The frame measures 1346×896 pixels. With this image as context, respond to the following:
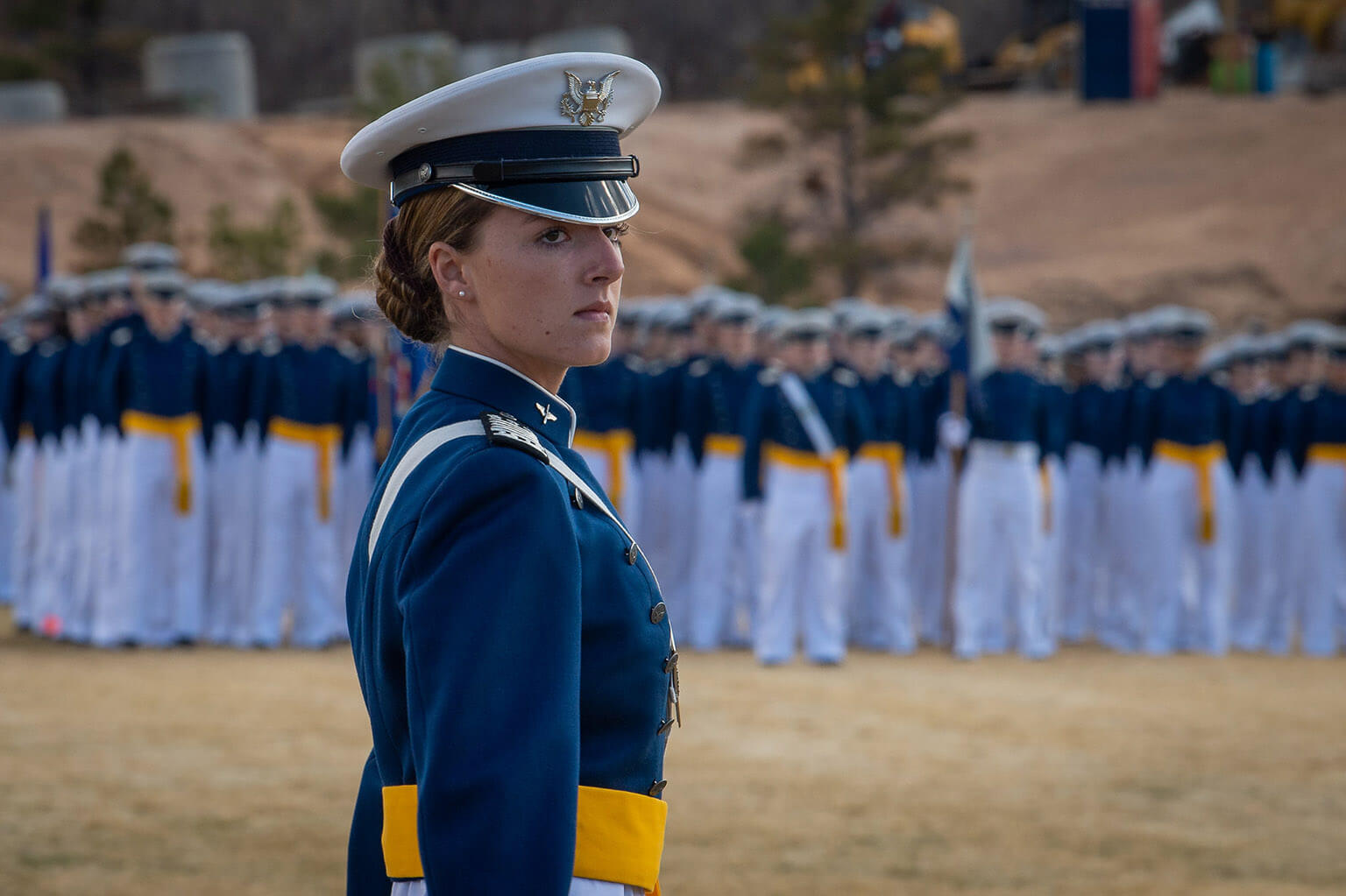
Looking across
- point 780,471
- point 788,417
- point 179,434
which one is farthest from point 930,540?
point 179,434

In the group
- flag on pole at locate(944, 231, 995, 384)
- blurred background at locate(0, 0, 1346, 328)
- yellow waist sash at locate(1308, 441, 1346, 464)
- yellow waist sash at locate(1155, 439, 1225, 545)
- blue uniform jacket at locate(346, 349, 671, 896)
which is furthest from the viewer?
blurred background at locate(0, 0, 1346, 328)

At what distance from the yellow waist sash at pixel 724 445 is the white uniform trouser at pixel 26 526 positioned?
4.60 meters

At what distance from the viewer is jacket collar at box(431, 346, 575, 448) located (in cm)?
185

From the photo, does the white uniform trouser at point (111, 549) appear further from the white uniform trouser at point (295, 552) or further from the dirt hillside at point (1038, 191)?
the dirt hillside at point (1038, 191)

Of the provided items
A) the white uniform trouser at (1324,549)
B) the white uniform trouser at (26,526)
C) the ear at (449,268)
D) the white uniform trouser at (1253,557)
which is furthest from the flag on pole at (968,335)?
the ear at (449,268)

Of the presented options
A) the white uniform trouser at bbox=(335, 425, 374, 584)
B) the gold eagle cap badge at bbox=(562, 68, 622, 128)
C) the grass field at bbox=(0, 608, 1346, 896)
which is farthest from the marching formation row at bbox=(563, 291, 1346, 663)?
the gold eagle cap badge at bbox=(562, 68, 622, 128)

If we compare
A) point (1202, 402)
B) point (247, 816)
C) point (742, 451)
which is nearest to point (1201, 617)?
point (1202, 402)

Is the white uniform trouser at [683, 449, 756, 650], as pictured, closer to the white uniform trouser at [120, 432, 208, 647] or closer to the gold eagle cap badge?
the white uniform trouser at [120, 432, 208, 647]

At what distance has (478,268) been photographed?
183cm

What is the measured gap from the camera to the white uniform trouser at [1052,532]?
10438 millimetres

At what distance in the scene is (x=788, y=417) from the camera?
9836 mm

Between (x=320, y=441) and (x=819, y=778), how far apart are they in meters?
4.78

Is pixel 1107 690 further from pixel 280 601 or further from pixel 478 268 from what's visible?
pixel 478 268

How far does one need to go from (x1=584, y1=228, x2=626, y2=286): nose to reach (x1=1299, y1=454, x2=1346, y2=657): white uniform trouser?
10.1 meters
